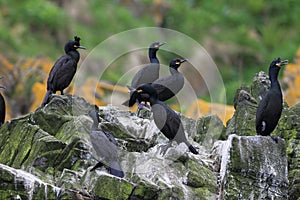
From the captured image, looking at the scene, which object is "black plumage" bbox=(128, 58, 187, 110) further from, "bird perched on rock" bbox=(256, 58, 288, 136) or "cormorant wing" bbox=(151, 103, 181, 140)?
"bird perched on rock" bbox=(256, 58, 288, 136)

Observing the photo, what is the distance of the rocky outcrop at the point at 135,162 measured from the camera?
753 inches

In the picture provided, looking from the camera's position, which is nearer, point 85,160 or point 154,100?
point 85,160

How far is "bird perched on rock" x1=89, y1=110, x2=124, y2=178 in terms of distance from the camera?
1980cm

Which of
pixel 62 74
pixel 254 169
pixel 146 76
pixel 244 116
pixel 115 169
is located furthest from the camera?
pixel 146 76

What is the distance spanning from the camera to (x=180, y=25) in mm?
67062

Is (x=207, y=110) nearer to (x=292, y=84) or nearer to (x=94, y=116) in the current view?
(x=292, y=84)

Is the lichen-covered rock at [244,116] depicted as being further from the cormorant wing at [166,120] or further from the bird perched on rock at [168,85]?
the cormorant wing at [166,120]

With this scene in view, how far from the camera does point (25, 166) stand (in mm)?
20547

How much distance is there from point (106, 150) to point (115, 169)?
0.43m

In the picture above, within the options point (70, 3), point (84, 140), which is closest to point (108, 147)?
point (84, 140)

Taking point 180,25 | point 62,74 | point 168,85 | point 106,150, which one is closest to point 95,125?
point 106,150

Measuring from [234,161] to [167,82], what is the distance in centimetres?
449

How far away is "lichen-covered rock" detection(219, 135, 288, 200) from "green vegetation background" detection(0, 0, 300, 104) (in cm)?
3045

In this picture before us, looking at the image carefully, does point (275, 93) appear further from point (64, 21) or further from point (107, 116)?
point (64, 21)
